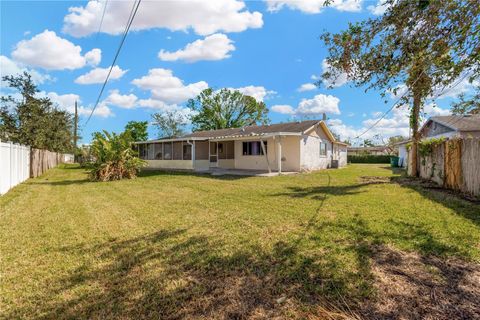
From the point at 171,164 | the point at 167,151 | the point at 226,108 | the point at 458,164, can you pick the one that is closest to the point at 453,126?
the point at 458,164

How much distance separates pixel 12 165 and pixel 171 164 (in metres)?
12.8

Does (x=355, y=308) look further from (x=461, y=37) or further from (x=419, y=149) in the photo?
(x=419, y=149)

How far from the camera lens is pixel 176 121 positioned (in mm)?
51219

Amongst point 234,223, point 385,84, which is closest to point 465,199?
point 385,84

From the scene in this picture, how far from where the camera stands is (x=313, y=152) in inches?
842

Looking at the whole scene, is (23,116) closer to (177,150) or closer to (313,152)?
(177,150)

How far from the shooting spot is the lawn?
117 inches

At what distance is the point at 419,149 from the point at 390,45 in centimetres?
1073

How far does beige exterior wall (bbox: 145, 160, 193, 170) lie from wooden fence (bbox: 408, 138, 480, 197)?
51.8 feet

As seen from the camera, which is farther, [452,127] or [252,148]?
[252,148]

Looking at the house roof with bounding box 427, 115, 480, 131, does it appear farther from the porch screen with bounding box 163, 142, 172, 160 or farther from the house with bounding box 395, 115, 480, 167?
the porch screen with bounding box 163, 142, 172, 160

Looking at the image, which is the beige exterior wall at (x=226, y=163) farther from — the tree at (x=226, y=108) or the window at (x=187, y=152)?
the tree at (x=226, y=108)

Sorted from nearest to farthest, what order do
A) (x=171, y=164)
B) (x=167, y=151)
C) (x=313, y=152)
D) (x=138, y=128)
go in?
(x=313, y=152)
(x=171, y=164)
(x=167, y=151)
(x=138, y=128)

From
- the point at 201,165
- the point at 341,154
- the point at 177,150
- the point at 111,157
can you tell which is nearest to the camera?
the point at 111,157
